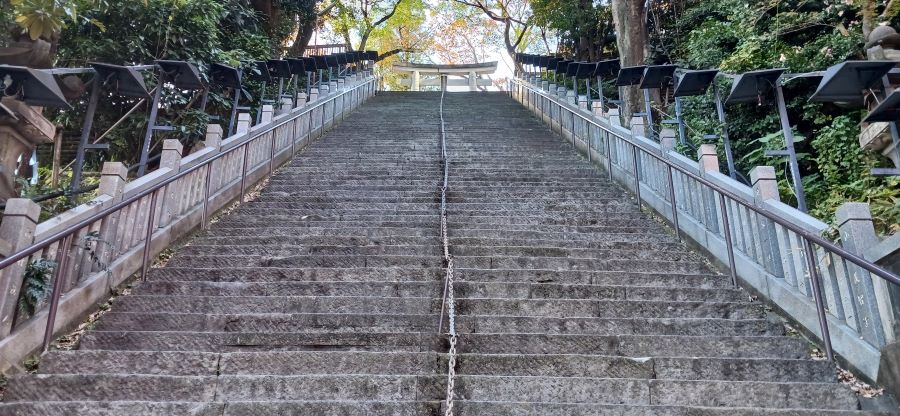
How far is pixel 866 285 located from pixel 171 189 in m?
6.12

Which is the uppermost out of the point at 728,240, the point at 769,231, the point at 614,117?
the point at 614,117

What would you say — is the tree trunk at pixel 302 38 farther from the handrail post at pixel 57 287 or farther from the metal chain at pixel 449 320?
the handrail post at pixel 57 287

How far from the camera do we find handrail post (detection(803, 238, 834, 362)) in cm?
383

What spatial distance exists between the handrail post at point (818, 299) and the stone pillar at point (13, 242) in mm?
5414

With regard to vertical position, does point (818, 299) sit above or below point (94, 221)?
below

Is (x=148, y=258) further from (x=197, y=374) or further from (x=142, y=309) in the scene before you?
(x=197, y=374)

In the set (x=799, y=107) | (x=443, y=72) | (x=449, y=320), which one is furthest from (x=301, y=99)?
(x=443, y=72)

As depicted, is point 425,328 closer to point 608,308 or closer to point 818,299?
point 608,308

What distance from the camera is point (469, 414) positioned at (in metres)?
3.11

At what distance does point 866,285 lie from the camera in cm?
379

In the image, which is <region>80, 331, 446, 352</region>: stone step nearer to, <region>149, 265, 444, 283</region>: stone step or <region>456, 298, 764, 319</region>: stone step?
<region>456, 298, 764, 319</region>: stone step

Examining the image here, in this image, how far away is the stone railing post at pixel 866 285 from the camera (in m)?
3.57

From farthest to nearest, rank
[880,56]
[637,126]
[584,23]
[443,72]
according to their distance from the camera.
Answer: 1. [443,72]
2. [584,23]
3. [637,126]
4. [880,56]

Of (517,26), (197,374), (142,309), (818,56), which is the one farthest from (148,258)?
(517,26)
